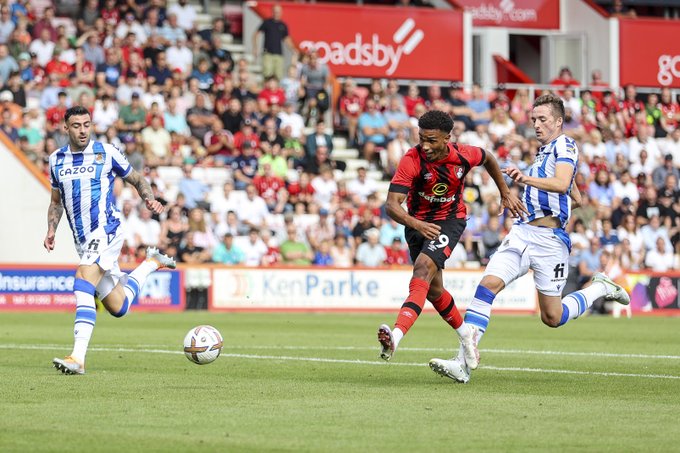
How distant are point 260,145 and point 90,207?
1738 cm

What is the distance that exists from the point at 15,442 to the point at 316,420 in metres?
2.01

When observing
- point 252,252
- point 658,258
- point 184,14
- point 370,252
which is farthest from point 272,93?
point 658,258

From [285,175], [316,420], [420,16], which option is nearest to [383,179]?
[285,175]

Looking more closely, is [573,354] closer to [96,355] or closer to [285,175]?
[96,355]

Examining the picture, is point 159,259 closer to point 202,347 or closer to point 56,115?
point 202,347

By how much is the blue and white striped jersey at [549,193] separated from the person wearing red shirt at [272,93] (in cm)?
1969

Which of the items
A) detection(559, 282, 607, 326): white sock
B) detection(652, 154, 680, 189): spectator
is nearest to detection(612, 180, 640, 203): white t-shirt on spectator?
detection(652, 154, 680, 189): spectator

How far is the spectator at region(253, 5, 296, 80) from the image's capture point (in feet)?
107

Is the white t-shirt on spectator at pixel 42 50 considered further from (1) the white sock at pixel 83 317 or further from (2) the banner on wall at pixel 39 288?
(1) the white sock at pixel 83 317

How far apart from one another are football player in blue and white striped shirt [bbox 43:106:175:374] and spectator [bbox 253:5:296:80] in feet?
64.6

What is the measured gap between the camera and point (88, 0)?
30984 millimetres

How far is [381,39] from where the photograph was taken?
37.5 meters

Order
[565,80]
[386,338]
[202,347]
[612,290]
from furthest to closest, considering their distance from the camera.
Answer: [565,80] < [612,290] < [202,347] < [386,338]

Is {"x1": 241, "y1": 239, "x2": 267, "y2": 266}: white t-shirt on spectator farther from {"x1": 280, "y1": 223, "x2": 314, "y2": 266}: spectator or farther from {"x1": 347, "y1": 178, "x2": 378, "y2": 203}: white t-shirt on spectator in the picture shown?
{"x1": 347, "y1": 178, "x2": 378, "y2": 203}: white t-shirt on spectator
